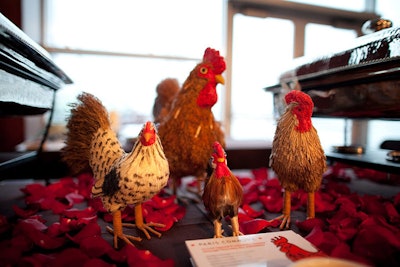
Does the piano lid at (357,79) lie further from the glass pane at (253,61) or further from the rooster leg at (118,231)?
the glass pane at (253,61)

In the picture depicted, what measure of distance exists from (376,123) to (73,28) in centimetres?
371

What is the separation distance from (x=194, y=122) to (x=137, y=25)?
207cm

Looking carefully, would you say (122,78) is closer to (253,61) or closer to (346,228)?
(253,61)

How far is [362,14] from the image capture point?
3291mm

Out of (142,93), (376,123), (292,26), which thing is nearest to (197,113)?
(142,93)

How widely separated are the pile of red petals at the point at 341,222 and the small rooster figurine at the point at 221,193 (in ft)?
0.52

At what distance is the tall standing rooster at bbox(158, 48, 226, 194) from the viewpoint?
1.04m

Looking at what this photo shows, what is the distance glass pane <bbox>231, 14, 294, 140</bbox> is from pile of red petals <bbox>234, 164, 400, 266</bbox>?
1677 mm

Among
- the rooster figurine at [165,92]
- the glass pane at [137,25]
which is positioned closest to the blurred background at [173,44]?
the glass pane at [137,25]

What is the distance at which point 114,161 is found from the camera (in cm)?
82

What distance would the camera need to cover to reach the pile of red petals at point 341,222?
690mm

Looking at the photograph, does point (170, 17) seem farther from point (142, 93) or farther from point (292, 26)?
point (292, 26)

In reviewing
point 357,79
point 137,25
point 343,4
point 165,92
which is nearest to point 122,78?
point 137,25

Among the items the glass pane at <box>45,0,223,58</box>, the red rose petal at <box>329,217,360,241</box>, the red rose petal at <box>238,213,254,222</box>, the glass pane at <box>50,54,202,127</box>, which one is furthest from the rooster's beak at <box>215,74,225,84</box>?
the glass pane at <box>45,0,223,58</box>
